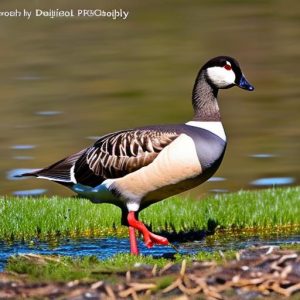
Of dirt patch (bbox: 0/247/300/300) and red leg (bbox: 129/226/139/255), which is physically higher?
red leg (bbox: 129/226/139/255)

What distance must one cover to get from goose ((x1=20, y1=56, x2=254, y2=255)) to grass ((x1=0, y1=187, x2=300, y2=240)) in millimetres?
545

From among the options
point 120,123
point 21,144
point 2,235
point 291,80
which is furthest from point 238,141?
point 2,235

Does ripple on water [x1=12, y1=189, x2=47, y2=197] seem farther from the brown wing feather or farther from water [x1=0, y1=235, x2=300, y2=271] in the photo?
the brown wing feather

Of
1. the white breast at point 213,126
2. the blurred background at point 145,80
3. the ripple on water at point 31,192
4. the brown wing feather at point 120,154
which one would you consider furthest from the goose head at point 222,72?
the ripple on water at point 31,192

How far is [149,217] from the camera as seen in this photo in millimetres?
10305

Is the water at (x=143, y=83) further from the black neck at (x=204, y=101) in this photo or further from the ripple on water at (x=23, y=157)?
the black neck at (x=204, y=101)

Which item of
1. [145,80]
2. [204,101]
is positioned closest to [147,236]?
[204,101]

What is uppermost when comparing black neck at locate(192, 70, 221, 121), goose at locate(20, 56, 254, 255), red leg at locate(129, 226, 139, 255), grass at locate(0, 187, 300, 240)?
black neck at locate(192, 70, 221, 121)

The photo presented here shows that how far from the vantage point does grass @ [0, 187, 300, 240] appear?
9.97 m

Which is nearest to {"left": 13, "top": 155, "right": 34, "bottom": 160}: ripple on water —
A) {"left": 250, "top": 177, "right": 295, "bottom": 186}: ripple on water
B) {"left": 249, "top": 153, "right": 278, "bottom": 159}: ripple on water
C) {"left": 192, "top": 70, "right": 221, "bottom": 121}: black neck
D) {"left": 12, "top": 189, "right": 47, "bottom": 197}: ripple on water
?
{"left": 12, "top": 189, "right": 47, "bottom": 197}: ripple on water

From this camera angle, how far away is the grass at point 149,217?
32.7 ft

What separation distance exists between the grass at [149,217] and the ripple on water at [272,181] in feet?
7.65

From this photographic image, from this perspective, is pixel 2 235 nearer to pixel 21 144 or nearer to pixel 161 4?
pixel 21 144

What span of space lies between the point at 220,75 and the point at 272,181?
365 centimetres
